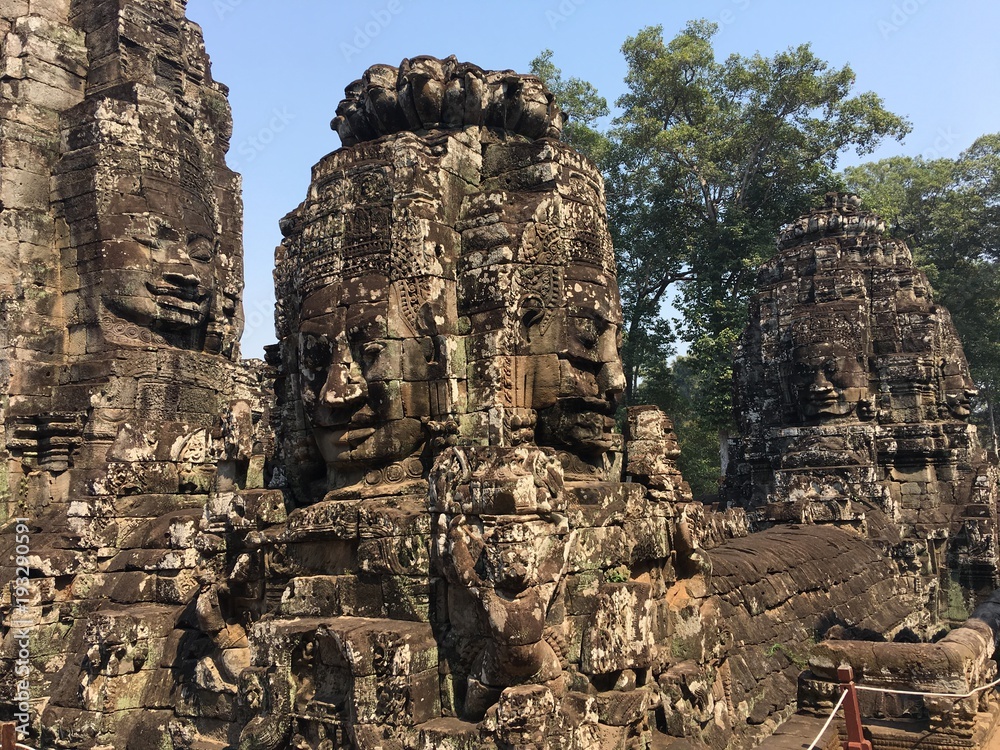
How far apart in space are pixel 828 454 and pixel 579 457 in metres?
8.14

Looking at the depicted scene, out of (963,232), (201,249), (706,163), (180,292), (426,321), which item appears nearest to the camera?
(426,321)

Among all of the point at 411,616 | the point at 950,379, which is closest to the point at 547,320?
the point at 411,616

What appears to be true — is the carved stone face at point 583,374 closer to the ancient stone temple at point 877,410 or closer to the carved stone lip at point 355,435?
the carved stone lip at point 355,435

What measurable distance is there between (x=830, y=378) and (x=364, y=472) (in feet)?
31.1

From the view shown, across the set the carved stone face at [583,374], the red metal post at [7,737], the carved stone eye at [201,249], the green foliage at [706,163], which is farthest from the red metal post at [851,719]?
the green foliage at [706,163]

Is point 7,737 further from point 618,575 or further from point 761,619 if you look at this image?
point 761,619

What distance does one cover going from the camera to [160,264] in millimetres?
9164

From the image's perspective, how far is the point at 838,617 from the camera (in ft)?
29.8

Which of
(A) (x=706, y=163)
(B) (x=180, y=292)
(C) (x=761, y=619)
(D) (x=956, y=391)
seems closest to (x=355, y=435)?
(C) (x=761, y=619)

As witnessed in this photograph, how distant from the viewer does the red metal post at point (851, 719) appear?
518cm

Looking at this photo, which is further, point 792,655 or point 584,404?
point 792,655

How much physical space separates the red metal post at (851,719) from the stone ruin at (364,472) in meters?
0.82

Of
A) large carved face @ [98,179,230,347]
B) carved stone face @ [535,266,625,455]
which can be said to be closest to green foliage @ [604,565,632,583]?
carved stone face @ [535,266,625,455]

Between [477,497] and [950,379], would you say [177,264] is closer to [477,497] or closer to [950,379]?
[477,497]
